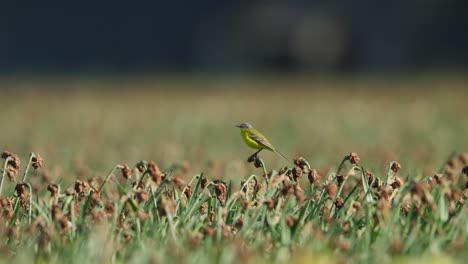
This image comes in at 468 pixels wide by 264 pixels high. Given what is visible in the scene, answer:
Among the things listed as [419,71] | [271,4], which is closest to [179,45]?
[271,4]

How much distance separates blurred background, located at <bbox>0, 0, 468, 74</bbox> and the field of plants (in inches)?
132

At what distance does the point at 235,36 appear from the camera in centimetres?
2348

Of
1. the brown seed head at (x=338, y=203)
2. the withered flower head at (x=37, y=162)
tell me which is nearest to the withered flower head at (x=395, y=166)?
the brown seed head at (x=338, y=203)

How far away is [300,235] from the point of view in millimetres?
3439

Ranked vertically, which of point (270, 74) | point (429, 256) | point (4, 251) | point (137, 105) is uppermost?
point (270, 74)

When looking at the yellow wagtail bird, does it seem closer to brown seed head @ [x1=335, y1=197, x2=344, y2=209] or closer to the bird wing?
the bird wing

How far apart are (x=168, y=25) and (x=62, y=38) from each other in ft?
9.37

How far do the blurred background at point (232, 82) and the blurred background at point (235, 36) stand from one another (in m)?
0.03

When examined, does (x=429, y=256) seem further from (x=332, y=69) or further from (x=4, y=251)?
(x=332, y=69)

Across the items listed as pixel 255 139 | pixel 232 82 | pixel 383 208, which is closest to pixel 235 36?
pixel 232 82

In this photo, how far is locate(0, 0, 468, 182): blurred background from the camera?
28.3 ft

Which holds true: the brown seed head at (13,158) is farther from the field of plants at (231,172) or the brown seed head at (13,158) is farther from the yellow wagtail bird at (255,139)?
the yellow wagtail bird at (255,139)

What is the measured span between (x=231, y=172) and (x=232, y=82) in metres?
11.8

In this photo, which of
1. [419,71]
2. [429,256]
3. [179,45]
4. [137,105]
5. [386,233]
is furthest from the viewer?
[179,45]
